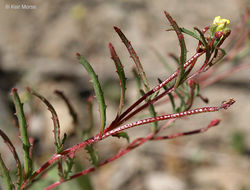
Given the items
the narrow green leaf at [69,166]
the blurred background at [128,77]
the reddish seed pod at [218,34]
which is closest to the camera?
the reddish seed pod at [218,34]

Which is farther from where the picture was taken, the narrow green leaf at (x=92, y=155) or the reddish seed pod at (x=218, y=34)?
the narrow green leaf at (x=92, y=155)

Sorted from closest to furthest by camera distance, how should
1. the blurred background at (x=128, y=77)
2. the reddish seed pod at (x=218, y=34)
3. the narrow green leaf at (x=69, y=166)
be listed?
the reddish seed pod at (x=218, y=34)
the narrow green leaf at (x=69, y=166)
the blurred background at (x=128, y=77)

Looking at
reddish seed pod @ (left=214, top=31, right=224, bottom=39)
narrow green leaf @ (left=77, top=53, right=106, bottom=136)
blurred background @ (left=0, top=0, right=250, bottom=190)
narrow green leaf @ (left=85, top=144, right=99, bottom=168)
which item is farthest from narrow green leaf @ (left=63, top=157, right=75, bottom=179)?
blurred background @ (left=0, top=0, right=250, bottom=190)

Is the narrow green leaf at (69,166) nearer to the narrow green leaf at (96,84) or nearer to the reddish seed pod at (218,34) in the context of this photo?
the narrow green leaf at (96,84)

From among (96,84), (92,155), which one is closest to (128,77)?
(92,155)

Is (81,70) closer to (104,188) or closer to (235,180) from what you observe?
(104,188)

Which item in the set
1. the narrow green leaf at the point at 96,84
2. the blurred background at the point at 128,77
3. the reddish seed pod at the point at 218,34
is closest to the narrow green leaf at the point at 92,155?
the narrow green leaf at the point at 96,84

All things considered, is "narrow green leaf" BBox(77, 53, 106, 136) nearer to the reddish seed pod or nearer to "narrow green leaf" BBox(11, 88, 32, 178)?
"narrow green leaf" BBox(11, 88, 32, 178)

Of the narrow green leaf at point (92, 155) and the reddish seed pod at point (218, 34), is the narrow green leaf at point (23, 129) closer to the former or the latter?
the narrow green leaf at point (92, 155)

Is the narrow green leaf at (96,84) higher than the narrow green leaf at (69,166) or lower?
higher
